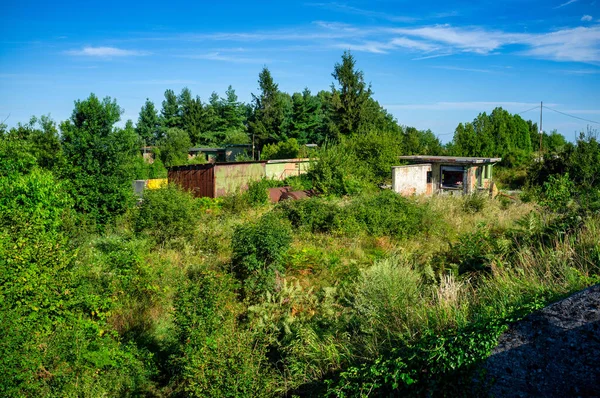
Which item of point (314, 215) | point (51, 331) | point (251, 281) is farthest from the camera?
point (314, 215)

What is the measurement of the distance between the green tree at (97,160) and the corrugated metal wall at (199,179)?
5600mm

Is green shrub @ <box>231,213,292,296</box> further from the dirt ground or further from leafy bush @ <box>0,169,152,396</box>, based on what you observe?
the dirt ground

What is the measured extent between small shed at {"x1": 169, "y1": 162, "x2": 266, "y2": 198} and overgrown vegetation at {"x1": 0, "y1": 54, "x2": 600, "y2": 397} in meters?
1.97

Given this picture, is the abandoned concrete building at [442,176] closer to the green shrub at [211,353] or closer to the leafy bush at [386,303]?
the leafy bush at [386,303]

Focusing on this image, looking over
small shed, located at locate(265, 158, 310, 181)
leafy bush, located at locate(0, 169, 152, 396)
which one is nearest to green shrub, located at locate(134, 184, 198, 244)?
→ leafy bush, located at locate(0, 169, 152, 396)

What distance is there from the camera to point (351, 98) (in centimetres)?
3562

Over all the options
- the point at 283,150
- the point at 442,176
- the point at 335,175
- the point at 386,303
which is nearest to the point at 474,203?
the point at 335,175

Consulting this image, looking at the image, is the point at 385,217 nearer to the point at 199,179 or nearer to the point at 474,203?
the point at 474,203

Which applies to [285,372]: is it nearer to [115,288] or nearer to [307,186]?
[115,288]

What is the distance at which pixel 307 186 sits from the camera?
21.7 m

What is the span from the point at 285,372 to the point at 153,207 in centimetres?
812

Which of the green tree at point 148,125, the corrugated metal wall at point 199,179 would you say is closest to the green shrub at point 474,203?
the corrugated metal wall at point 199,179

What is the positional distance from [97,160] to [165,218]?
394 centimetres

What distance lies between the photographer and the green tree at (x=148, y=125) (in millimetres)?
59625
